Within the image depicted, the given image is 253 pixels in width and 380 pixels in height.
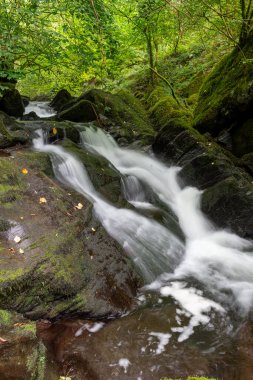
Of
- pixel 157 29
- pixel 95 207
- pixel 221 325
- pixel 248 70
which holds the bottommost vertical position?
pixel 221 325

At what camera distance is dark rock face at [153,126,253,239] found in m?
5.43

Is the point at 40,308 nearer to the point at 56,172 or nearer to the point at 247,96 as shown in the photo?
the point at 56,172

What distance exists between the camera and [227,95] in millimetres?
6586

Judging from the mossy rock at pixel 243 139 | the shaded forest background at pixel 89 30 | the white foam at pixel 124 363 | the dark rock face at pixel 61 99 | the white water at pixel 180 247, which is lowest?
the white foam at pixel 124 363

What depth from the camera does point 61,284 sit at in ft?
10.8

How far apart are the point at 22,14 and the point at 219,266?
5.13 m

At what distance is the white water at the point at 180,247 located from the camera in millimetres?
3832

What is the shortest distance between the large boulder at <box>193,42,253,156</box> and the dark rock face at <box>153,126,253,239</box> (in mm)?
409

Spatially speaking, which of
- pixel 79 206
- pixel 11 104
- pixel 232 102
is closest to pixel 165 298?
pixel 79 206

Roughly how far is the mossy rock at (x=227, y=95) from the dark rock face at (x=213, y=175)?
489 mm

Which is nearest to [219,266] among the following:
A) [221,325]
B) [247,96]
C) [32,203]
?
[221,325]

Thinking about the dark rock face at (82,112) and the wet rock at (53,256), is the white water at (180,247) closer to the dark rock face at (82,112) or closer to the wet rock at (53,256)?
the wet rock at (53,256)

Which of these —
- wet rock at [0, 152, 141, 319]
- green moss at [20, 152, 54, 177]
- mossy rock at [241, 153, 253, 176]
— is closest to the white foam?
wet rock at [0, 152, 141, 319]

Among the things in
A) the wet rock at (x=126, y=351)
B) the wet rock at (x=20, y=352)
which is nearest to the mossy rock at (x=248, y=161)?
the wet rock at (x=126, y=351)
